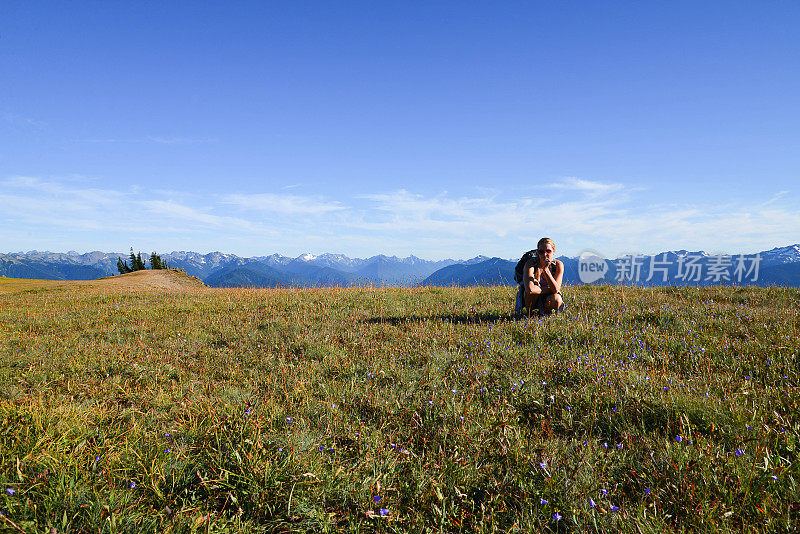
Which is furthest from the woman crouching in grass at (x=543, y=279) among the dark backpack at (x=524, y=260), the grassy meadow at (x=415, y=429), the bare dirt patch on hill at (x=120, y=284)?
the bare dirt patch on hill at (x=120, y=284)

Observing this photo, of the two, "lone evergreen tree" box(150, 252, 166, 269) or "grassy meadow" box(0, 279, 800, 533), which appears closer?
"grassy meadow" box(0, 279, 800, 533)

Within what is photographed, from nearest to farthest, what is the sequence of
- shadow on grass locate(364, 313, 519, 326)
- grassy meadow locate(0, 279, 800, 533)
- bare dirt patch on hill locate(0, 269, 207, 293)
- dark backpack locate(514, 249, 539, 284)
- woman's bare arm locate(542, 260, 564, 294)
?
grassy meadow locate(0, 279, 800, 533) → woman's bare arm locate(542, 260, 564, 294) → shadow on grass locate(364, 313, 519, 326) → dark backpack locate(514, 249, 539, 284) → bare dirt patch on hill locate(0, 269, 207, 293)

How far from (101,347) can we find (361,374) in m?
5.49

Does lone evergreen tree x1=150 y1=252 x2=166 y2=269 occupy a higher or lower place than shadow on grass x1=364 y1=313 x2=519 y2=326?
higher

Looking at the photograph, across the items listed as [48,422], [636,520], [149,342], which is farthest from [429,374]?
[149,342]

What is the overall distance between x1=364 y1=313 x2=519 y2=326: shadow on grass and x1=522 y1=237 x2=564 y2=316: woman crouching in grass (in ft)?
2.31

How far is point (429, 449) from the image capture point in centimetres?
338

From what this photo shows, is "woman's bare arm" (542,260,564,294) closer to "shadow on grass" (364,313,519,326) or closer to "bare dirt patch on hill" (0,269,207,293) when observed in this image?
"shadow on grass" (364,313,519,326)

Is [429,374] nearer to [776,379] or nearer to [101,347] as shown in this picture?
[776,379]

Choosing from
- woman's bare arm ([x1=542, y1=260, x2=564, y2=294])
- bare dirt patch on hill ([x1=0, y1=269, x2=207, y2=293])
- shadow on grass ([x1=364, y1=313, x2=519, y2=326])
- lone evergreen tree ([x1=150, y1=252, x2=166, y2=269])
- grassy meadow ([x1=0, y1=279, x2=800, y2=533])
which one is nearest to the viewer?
grassy meadow ([x1=0, y1=279, x2=800, y2=533])

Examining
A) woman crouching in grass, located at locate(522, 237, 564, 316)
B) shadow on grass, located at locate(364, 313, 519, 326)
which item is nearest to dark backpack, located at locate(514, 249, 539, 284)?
woman crouching in grass, located at locate(522, 237, 564, 316)

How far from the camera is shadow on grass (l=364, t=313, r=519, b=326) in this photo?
8.09 meters

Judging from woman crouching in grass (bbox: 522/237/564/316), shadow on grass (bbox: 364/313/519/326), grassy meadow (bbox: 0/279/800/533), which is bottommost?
grassy meadow (bbox: 0/279/800/533)

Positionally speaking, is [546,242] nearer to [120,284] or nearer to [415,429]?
[415,429]
